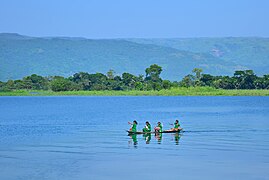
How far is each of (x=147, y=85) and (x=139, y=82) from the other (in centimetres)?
449

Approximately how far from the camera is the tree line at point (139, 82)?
5635 inches

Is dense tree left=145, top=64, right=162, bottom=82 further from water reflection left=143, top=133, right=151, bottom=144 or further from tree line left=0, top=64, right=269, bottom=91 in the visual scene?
water reflection left=143, top=133, right=151, bottom=144

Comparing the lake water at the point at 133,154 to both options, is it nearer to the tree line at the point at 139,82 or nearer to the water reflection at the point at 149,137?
the water reflection at the point at 149,137

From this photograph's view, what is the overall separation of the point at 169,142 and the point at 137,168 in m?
10.8

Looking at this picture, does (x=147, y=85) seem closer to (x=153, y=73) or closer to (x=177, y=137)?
(x=153, y=73)

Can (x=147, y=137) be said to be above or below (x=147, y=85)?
below

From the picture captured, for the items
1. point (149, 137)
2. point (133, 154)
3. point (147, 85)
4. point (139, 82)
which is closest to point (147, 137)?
point (149, 137)

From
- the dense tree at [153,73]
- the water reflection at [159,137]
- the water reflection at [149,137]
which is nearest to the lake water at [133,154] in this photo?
the water reflection at [149,137]

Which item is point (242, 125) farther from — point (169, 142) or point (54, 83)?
point (54, 83)

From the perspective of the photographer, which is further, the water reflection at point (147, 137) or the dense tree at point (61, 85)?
the dense tree at point (61, 85)

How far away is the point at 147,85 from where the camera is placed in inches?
5694

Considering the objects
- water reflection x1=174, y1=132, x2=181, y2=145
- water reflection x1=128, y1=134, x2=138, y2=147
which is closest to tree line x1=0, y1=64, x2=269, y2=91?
water reflection x1=174, y1=132, x2=181, y2=145

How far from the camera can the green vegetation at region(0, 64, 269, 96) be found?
132 metres

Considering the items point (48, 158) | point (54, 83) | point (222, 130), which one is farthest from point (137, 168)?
point (54, 83)
